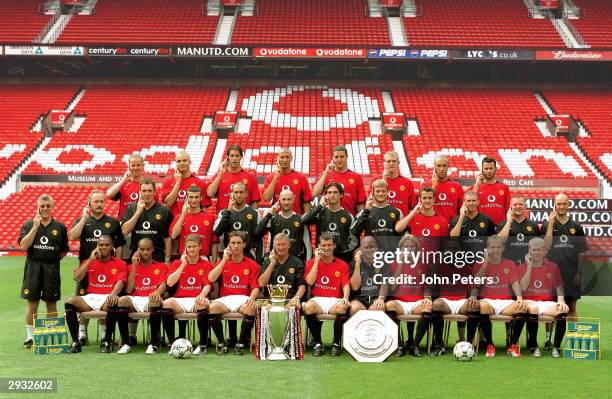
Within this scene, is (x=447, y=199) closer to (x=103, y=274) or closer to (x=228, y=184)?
(x=228, y=184)

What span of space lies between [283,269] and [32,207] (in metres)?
18.3

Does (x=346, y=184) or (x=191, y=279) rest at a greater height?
(x=346, y=184)

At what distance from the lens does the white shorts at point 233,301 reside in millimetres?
9016

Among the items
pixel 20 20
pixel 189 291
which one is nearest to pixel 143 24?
pixel 20 20

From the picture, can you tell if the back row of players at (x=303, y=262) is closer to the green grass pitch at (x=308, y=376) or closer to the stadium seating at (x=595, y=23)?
the green grass pitch at (x=308, y=376)

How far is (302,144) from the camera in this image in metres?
28.6

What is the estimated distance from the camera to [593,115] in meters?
30.7

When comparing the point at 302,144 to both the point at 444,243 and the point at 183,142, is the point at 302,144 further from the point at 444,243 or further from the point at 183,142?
the point at 444,243

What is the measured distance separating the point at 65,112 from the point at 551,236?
961 inches

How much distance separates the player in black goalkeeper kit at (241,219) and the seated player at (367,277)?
52.6 inches

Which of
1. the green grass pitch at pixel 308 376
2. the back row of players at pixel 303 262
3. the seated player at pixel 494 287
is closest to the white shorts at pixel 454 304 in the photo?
the back row of players at pixel 303 262

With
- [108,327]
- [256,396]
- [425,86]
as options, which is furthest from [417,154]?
[256,396]

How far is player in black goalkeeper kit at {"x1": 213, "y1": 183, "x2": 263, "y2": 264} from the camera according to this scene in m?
9.48

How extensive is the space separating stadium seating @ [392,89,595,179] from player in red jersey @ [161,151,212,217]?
16671mm
